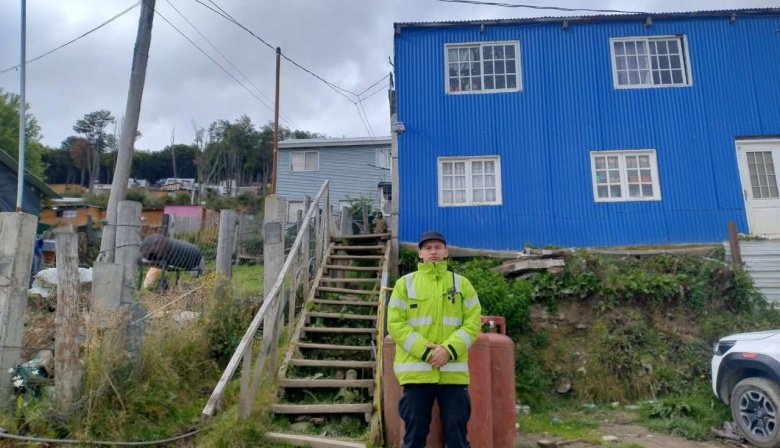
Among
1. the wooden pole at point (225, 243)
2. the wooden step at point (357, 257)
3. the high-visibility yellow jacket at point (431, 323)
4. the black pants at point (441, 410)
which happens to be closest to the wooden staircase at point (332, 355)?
the wooden step at point (357, 257)

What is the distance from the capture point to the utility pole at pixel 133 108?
8578 mm

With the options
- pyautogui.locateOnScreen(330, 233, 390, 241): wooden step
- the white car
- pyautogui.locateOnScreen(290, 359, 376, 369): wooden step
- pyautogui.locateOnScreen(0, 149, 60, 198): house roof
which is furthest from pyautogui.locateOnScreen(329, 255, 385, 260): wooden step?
pyautogui.locateOnScreen(0, 149, 60, 198): house roof

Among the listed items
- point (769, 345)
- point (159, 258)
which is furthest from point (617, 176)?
point (159, 258)

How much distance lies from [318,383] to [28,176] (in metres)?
15.6

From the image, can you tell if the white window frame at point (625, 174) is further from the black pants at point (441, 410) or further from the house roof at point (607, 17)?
the black pants at point (441, 410)

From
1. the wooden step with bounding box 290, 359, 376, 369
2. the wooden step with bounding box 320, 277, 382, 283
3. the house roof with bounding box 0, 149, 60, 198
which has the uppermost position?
the house roof with bounding box 0, 149, 60, 198

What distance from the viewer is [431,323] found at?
11.1 feet

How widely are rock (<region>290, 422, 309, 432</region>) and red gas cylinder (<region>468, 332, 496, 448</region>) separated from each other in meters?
1.65

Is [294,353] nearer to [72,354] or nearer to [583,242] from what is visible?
[72,354]

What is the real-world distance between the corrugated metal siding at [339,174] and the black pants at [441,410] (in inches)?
816

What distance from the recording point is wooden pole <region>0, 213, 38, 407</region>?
14.4 ft

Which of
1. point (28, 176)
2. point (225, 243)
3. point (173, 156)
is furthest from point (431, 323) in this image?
point (173, 156)

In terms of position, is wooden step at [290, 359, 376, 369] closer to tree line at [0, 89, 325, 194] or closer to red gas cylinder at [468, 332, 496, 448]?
red gas cylinder at [468, 332, 496, 448]

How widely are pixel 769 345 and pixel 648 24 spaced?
26.3ft
